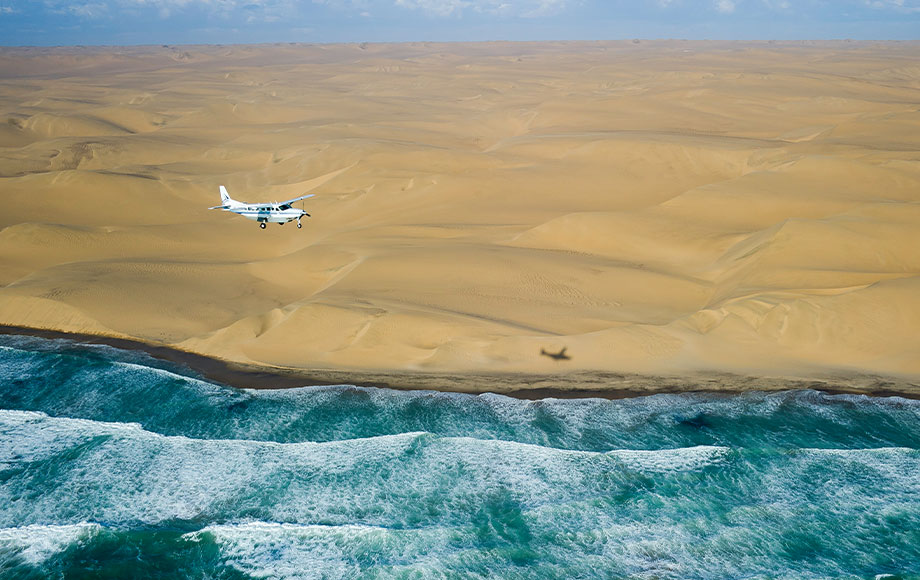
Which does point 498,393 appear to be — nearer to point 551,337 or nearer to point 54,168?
point 551,337

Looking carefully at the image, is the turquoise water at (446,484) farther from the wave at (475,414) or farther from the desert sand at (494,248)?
the desert sand at (494,248)

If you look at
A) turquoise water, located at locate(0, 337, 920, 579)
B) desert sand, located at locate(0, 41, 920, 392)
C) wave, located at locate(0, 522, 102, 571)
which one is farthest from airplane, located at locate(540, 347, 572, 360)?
wave, located at locate(0, 522, 102, 571)

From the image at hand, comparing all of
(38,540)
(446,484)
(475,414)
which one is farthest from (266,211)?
(38,540)

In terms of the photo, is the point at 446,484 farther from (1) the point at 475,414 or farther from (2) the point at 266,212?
(2) the point at 266,212

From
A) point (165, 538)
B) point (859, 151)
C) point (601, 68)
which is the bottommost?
point (165, 538)

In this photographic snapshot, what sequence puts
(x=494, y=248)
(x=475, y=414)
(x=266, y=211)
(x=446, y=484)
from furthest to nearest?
(x=266, y=211), (x=494, y=248), (x=475, y=414), (x=446, y=484)

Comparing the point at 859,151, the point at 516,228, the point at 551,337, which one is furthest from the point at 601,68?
the point at 551,337
